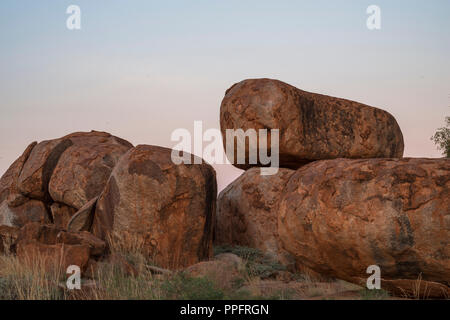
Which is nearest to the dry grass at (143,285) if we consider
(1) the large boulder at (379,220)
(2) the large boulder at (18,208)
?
(1) the large boulder at (379,220)

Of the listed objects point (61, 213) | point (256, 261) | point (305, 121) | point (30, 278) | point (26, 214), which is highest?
point (305, 121)

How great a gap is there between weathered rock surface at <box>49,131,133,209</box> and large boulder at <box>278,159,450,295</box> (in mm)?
7212

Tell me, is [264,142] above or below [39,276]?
above

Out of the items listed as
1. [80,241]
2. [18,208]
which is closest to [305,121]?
[80,241]

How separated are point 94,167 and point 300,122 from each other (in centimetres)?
549

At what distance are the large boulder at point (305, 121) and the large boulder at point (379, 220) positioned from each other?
12.5 ft

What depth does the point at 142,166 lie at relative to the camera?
37.0 feet

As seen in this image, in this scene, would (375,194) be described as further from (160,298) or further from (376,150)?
(376,150)

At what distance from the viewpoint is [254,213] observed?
13305mm

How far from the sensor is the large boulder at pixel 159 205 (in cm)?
1123

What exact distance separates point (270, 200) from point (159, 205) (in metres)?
3.01

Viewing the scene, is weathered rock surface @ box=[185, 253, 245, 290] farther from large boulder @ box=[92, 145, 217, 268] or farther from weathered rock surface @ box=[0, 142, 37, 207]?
weathered rock surface @ box=[0, 142, 37, 207]

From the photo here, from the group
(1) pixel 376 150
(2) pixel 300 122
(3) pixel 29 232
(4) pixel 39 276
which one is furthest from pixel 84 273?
(1) pixel 376 150

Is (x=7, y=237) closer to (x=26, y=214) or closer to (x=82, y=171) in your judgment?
(x=82, y=171)
